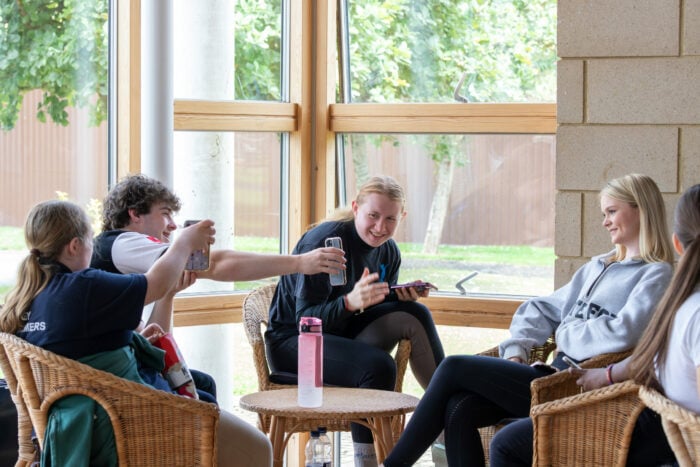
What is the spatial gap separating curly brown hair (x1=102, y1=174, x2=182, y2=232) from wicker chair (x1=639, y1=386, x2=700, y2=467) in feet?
5.71

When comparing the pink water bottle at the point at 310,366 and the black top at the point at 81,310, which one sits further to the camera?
the pink water bottle at the point at 310,366

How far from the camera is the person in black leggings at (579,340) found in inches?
125

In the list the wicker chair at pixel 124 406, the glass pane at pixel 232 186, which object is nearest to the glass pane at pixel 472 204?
the glass pane at pixel 232 186

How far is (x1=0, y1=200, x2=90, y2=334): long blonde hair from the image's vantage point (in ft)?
8.75

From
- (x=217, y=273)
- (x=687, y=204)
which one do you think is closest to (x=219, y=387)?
(x=217, y=273)

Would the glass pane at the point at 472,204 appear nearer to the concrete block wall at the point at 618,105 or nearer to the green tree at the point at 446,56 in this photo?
the green tree at the point at 446,56

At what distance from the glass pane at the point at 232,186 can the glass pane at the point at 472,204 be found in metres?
0.40

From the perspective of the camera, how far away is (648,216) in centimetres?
331

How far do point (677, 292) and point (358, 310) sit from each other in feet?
5.38

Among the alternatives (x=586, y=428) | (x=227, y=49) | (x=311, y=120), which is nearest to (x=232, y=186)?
(x=311, y=120)

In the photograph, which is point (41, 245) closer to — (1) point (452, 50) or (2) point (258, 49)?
(2) point (258, 49)

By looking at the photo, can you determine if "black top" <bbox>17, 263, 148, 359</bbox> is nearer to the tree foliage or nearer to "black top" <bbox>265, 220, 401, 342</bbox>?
"black top" <bbox>265, 220, 401, 342</bbox>

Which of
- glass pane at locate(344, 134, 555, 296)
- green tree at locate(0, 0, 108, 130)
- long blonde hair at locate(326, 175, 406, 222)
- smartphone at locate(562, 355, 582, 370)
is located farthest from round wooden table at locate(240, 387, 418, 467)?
green tree at locate(0, 0, 108, 130)

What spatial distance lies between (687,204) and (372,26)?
2.71 meters
